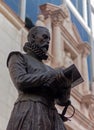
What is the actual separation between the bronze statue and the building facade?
603cm

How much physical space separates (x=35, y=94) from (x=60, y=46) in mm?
10689

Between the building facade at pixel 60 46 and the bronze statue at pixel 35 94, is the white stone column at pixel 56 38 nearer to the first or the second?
the building facade at pixel 60 46

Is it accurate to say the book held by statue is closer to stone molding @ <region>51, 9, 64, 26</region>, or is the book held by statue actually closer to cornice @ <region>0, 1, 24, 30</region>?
cornice @ <region>0, 1, 24, 30</region>

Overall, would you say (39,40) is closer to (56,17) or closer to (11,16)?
(11,16)

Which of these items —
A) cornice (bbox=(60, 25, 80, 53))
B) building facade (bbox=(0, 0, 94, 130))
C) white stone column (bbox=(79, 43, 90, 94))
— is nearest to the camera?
building facade (bbox=(0, 0, 94, 130))

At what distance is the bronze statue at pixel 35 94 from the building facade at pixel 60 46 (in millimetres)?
6026

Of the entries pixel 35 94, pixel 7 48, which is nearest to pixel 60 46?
pixel 7 48

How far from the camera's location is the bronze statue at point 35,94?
3.11 metres

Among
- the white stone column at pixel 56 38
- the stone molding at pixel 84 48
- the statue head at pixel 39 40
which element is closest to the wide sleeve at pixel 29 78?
the statue head at pixel 39 40

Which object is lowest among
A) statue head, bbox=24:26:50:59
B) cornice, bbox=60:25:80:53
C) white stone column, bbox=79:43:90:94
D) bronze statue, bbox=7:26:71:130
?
white stone column, bbox=79:43:90:94

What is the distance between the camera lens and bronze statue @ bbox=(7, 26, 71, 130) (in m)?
3.11

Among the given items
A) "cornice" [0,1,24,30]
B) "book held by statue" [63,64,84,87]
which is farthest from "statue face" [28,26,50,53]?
"cornice" [0,1,24,30]

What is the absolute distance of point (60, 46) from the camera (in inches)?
547

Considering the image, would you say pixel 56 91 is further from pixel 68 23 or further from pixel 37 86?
pixel 68 23
